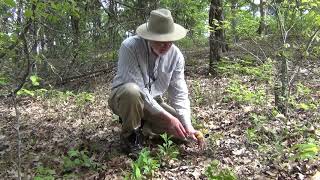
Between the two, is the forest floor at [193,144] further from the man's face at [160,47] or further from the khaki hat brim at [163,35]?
the khaki hat brim at [163,35]

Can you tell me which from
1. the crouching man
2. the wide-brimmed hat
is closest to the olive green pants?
the crouching man

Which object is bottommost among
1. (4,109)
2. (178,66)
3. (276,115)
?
(4,109)

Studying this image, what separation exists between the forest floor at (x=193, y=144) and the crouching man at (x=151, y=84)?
29 cm

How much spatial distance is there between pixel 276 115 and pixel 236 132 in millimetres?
657

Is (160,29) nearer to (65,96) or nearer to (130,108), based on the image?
(130,108)

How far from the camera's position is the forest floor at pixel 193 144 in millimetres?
4035

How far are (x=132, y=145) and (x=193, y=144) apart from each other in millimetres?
729

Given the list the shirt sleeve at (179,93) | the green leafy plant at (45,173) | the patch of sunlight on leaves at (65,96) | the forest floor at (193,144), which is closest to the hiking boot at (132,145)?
the forest floor at (193,144)

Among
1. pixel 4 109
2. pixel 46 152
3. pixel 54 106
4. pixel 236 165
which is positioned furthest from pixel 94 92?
pixel 236 165

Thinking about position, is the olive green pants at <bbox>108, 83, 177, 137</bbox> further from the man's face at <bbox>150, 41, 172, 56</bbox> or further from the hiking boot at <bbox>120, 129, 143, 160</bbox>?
the man's face at <bbox>150, 41, 172, 56</bbox>

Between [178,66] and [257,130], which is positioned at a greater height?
[178,66]

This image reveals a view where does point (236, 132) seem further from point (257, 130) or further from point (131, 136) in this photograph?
point (131, 136)

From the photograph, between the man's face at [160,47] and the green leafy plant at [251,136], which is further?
the green leafy plant at [251,136]

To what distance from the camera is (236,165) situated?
413 centimetres
